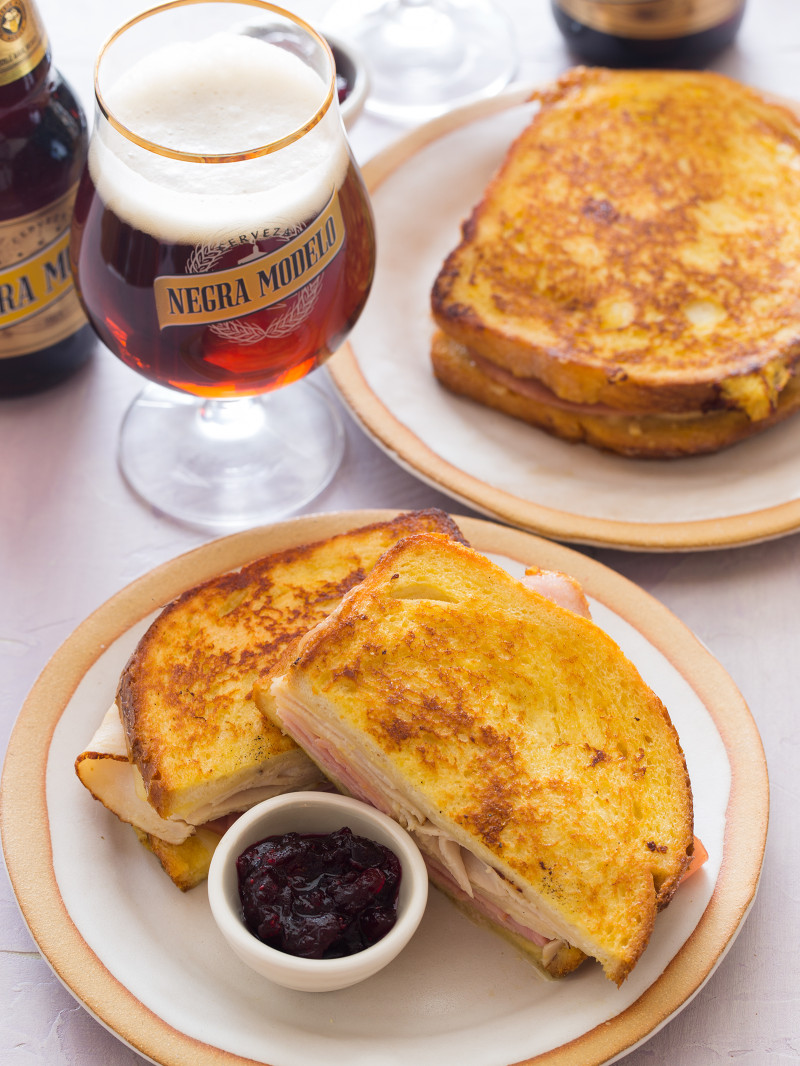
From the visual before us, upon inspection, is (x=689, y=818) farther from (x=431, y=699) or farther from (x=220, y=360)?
(x=220, y=360)

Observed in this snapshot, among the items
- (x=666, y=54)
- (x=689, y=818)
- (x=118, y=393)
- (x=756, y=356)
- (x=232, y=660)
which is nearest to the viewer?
(x=689, y=818)

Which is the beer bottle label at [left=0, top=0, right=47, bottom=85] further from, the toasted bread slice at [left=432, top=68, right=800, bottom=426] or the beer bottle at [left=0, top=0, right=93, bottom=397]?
the toasted bread slice at [left=432, top=68, right=800, bottom=426]

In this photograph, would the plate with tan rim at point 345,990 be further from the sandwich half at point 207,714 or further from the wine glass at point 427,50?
the wine glass at point 427,50

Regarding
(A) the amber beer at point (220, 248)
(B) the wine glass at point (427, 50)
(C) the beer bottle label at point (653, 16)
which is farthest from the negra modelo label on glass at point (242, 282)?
(C) the beer bottle label at point (653, 16)

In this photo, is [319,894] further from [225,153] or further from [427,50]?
[427,50]

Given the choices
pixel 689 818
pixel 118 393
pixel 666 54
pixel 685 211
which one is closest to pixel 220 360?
pixel 118 393

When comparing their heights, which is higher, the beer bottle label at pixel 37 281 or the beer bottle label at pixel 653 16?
the beer bottle label at pixel 653 16

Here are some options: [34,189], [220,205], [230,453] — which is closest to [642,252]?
[230,453]
